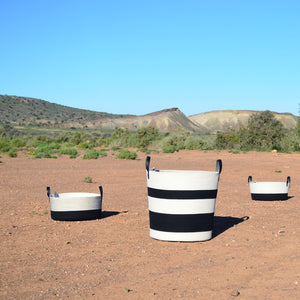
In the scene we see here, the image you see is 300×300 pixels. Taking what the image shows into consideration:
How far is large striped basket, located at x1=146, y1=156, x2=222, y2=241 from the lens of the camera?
734 cm

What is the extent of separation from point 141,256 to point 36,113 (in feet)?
381

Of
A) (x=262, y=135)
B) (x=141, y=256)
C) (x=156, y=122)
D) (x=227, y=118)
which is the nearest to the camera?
(x=141, y=256)

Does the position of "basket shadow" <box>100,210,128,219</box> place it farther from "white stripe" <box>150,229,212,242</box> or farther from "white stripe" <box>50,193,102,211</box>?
"white stripe" <box>150,229,212,242</box>

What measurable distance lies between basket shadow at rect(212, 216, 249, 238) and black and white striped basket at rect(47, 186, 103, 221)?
214cm

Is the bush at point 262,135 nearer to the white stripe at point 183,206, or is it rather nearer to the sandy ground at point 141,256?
the sandy ground at point 141,256

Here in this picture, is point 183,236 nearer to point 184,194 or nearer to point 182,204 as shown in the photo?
point 182,204

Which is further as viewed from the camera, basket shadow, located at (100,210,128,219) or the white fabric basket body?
basket shadow, located at (100,210,128,219)

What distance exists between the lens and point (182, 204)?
7.37 meters

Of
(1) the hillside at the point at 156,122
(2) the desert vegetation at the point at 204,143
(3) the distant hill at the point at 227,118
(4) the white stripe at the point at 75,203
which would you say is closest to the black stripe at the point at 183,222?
(4) the white stripe at the point at 75,203

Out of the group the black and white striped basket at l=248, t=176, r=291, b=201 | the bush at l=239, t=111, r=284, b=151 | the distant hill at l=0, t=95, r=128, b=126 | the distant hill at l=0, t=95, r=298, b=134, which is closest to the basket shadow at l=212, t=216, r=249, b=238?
the black and white striped basket at l=248, t=176, r=291, b=201

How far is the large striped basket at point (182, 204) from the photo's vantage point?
734 centimetres

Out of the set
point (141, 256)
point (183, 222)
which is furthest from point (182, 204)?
point (141, 256)

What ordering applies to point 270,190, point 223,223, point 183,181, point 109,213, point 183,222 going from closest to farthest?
1. point 183,181
2. point 183,222
3. point 223,223
4. point 109,213
5. point 270,190

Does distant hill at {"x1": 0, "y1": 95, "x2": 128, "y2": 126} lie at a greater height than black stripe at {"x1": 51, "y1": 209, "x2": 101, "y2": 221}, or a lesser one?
greater
